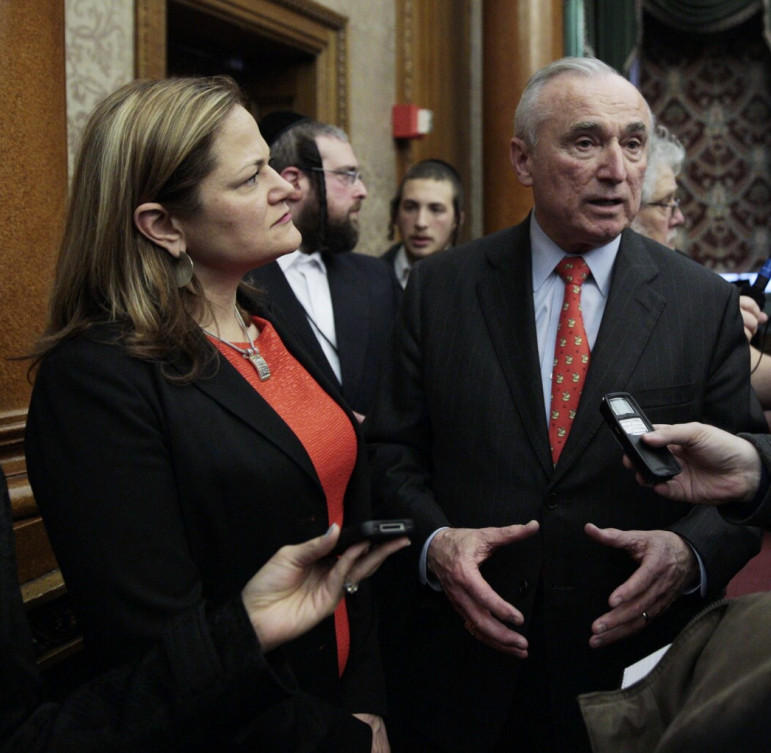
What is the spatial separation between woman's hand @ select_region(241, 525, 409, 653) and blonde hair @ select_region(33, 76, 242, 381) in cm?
38

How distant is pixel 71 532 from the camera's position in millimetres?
1137

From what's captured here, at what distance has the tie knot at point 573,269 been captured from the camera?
1725 mm

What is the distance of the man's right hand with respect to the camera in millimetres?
1465

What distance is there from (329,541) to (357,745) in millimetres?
497

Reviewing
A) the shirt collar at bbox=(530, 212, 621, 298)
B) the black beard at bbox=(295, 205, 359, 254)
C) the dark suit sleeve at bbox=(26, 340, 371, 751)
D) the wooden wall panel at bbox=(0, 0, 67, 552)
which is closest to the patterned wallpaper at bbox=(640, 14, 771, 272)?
the black beard at bbox=(295, 205, 359, 254)

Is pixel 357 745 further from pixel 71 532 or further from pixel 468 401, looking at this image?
pixel 468 401

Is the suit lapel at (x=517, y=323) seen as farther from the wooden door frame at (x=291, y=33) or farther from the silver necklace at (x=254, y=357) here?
the wooden door frame at (x=291, y=33)

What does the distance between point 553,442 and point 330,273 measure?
57.0 inches

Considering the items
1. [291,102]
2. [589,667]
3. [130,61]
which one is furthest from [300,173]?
[589,667]

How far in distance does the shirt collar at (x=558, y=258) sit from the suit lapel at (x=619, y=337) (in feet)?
0.08

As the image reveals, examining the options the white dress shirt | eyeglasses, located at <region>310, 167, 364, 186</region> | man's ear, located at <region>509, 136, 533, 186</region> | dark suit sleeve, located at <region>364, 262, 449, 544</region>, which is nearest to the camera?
dark suit sleeve, located at <region>364, 262, 449, 544</region>

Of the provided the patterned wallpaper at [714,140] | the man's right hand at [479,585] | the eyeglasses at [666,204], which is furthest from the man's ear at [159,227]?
the patterned wallpaper at [714,140]

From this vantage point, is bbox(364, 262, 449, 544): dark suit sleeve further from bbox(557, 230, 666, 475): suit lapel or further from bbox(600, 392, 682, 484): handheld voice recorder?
bbox(600, 392, 682, 484): handheld voice recorder

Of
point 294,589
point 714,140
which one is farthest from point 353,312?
A: point 714,140
